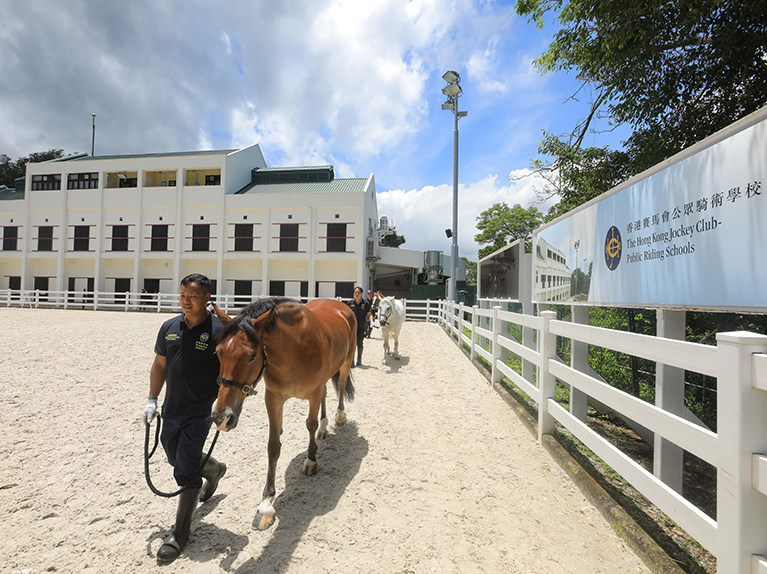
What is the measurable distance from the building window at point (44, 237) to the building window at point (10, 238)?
2187mm

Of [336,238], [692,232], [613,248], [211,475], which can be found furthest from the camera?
[336,238]

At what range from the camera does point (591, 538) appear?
223cm

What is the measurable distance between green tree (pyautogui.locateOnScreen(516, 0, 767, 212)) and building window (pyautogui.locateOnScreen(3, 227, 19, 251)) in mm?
35581

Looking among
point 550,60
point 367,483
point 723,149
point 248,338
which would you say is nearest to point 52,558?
point 248,338

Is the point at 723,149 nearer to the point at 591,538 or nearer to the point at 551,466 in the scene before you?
the point at 591,538

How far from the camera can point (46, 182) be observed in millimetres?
25953

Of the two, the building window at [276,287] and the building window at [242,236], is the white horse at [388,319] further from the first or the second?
the building window at [242,236]

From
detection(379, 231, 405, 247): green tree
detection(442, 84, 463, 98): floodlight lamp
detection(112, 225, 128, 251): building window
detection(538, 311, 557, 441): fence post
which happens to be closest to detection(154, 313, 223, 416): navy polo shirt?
detection(538, 311, 557, 441): fence post

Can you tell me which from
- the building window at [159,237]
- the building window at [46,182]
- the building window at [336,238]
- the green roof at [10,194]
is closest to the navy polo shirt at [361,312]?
the building window at [336,238]

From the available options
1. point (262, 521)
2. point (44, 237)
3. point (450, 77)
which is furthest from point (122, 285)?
point (262, 521)

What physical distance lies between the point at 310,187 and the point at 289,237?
4.25m

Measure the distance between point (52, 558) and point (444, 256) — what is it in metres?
26.7

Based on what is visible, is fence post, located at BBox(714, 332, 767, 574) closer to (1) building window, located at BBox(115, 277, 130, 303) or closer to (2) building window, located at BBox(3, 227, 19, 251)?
(1) building window, located at BBox(115, 277, 130, 303)

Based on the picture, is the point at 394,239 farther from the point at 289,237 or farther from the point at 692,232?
the point at 692,232
